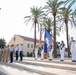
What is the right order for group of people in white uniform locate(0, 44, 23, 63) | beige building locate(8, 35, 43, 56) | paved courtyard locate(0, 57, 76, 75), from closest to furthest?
1. paved courtyard locate(0, 57, 76, 75)
2. group of people in white uniform locate(0, 44, 23, 63)
3. beige building locate(8, 35, 43, 56)

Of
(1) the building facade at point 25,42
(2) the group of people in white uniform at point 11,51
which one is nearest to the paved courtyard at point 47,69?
(2) the group of people in white uniform at point 11,51

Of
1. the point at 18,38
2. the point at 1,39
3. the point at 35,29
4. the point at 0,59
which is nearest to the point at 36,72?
the point at 0,59

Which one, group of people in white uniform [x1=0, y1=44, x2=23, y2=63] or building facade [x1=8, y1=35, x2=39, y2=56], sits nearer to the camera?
group of people in white uniform [x1=0, y1=44, x2=23, y2=63]

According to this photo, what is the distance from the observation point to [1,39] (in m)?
60.6

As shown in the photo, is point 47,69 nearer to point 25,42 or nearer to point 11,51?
point 11,51

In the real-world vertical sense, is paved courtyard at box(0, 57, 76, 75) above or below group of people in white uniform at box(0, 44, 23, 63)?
below

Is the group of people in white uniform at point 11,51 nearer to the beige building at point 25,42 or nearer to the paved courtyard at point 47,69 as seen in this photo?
the paved courtyard at point 47,69

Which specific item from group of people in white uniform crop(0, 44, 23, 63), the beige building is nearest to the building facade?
the beige building

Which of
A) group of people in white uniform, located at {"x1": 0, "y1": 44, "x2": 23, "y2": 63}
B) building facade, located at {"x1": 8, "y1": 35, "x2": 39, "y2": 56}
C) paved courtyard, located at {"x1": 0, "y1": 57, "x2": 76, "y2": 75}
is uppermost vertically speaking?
building facade, located at {"x1": 8, "y1": 35, "x2": 39, "y2": 56}

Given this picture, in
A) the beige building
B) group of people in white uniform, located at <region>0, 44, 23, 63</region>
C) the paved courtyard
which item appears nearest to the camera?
the paved courtyard

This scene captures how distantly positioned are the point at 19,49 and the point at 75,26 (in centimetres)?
1604

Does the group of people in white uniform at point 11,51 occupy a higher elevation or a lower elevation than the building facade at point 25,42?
lower

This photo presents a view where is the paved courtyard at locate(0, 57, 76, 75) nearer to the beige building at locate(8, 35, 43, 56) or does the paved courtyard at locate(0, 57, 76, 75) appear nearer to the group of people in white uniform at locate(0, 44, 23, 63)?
the group of people in white uniform at locate(0, 44, 23, 63)

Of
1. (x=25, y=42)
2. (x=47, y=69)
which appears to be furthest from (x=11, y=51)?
(x=25, y=42)
